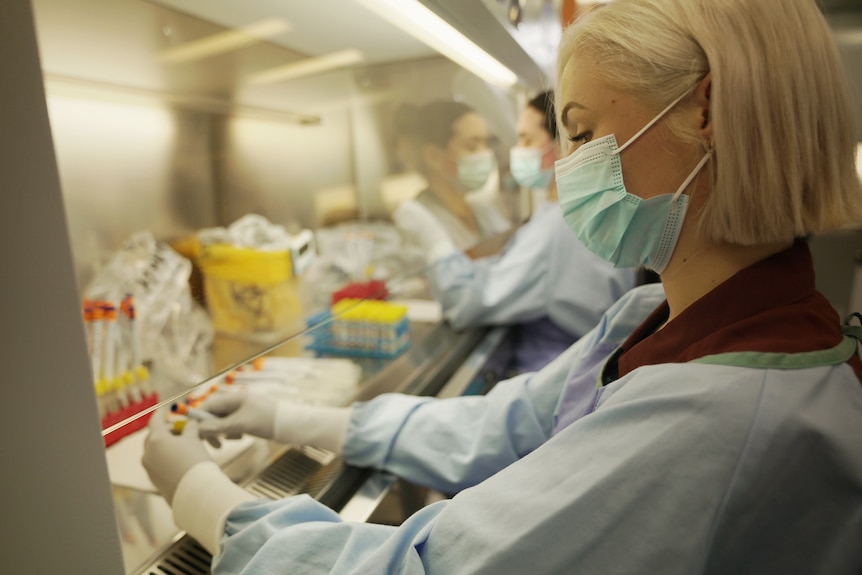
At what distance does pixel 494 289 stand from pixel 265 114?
1.13 meters

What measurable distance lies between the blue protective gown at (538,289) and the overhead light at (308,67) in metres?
0.93

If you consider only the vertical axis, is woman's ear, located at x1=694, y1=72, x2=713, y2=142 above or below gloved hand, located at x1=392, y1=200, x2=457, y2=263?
above

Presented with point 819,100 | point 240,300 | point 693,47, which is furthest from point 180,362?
point 819,100

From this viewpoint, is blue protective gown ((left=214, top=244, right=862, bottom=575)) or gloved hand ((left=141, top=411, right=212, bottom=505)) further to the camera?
gloved hand ((left=141, top=411, right=212, bottom=505))

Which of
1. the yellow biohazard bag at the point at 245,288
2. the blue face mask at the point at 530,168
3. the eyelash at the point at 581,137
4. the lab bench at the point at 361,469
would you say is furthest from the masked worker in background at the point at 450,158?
the eyelash at the point at 581,137

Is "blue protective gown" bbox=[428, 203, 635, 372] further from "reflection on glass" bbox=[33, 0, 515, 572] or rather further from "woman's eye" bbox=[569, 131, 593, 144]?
"woman's eye" bbox=[569, 131, 593, 144]

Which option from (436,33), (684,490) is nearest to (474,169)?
(436,33)

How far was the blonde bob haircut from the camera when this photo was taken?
0.68 m

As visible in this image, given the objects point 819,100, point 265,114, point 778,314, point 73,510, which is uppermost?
point 265,114

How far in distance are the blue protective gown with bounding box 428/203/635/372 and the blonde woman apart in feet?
3.80

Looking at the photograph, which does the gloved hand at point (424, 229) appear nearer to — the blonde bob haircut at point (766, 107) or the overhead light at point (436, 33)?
the overhead light at point (436, 33)

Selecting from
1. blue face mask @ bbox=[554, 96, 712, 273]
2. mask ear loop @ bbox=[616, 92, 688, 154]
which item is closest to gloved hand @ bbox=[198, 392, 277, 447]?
blue face mask @ bbox=[554, 96, 712, 273]

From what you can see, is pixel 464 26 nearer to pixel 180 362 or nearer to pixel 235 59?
pixel 235 59

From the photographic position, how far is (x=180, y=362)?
58.0 inches
